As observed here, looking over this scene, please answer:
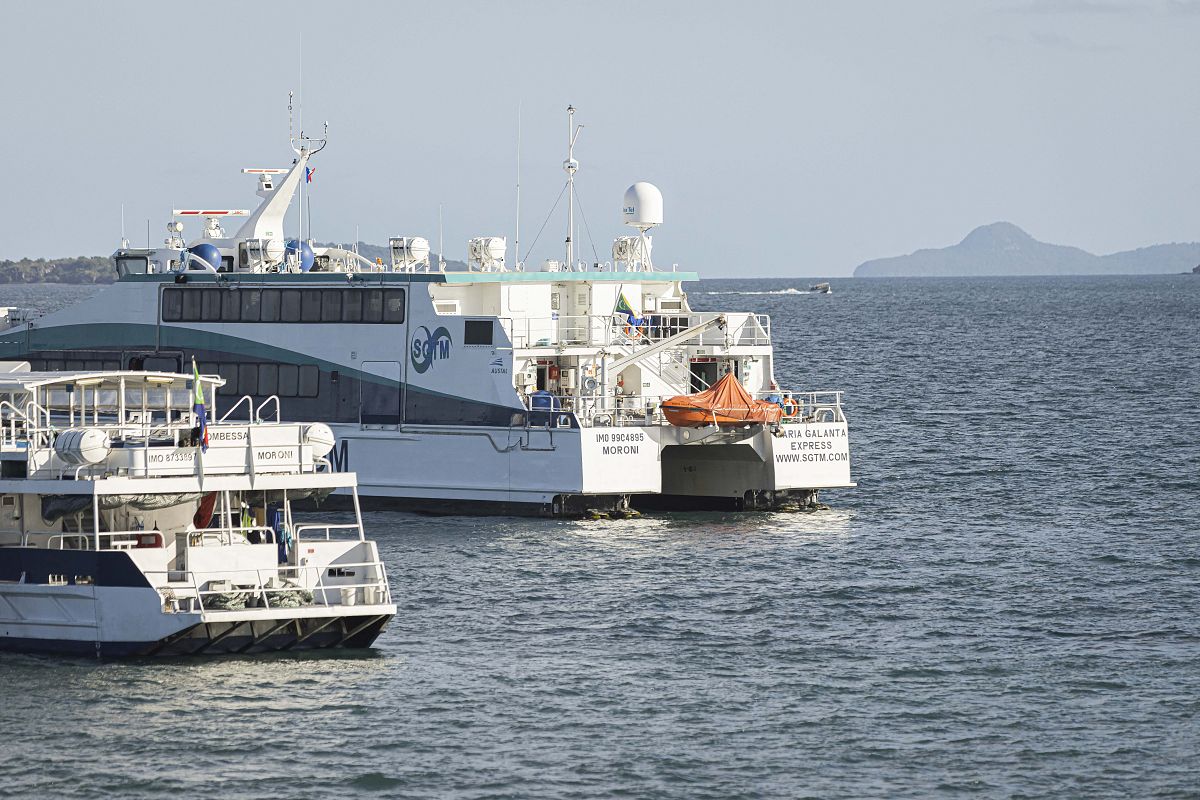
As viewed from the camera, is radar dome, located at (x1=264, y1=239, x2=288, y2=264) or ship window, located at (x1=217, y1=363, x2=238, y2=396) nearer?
ship window, located at (x1=217, y1=363, x2=238, y2=396)

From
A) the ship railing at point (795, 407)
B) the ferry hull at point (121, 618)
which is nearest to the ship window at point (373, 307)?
the ship railing at point (795, 407)

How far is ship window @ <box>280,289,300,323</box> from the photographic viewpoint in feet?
142

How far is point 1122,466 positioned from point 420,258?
1884 centimetres

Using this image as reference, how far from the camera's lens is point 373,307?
140 ft

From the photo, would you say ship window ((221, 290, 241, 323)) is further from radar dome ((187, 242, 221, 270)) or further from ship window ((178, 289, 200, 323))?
radar dome ((187, 242, 221, 270))

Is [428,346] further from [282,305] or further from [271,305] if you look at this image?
[271,305]

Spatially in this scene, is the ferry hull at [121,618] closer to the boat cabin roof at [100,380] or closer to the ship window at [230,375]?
the boat cabin roof at [100,380]

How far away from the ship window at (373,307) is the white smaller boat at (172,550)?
13639 millimetres

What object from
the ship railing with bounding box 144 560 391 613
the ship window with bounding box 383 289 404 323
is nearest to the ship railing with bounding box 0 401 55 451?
the ship railing with bounding box 144 560 391 613

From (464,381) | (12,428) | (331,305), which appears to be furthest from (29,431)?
(331,305)

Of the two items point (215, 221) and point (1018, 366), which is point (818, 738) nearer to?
point (215, 221)

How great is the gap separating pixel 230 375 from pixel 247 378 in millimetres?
421

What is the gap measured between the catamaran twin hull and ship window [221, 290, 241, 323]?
0.10 ft

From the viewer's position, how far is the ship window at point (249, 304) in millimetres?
43656
